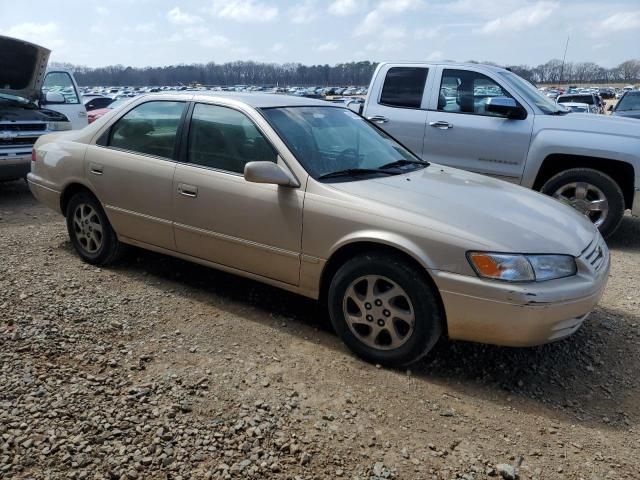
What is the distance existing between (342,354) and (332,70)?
10911 centimetres

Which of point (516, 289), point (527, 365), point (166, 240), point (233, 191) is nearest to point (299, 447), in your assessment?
point (516, 289)

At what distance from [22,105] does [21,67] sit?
558 mm

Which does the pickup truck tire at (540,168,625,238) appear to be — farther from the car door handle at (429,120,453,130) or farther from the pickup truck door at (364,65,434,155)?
the pickup truck door at (364,65,434,155)

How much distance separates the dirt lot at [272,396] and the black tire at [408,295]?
127 mm

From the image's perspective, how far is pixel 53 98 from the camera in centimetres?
909

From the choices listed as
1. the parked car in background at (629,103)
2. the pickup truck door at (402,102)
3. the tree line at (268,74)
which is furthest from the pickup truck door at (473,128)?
the tree line at (268,74)

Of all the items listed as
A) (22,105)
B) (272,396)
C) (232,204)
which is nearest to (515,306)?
(272,396)

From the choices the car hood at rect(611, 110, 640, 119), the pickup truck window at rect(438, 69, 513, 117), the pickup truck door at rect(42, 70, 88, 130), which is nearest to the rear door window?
the pickup truck window at rect(438, 69, 513, 117)

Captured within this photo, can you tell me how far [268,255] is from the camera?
12.3 feet

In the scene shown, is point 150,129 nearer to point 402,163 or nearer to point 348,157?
point 348,157

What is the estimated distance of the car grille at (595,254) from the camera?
3229 mm

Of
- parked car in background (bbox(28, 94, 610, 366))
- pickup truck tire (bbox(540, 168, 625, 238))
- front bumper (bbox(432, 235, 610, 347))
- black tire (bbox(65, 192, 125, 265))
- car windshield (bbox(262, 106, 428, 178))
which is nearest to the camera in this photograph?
front bumper (bbox(432, 235, 610, 347))

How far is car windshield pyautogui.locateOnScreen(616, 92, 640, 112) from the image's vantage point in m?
14.4

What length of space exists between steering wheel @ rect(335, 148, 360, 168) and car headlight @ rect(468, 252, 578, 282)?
124 centimetres
